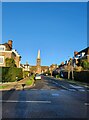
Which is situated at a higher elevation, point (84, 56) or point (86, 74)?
point (84, 56)

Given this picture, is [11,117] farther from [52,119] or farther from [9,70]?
[9,70]

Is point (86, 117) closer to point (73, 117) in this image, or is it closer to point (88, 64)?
point (73, 117)

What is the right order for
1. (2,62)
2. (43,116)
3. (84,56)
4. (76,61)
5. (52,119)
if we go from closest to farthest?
1. (52,119)
2. (43,116)
3. (2,62)
4. (84,56)
5. (76,61)

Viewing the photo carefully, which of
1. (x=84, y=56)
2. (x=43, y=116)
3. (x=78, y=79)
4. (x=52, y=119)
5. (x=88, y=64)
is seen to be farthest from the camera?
(x=84, y=56)

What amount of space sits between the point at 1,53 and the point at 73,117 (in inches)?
2481

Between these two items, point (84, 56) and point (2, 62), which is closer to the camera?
point (2, 62)

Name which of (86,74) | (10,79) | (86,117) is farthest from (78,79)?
(86,117)

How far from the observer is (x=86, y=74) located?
49156mm

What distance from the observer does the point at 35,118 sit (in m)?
10.3

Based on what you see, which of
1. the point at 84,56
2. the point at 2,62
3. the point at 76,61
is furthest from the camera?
the point at 76,61

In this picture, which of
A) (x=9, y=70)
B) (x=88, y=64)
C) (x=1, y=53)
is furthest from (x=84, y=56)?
(x=9, y=70)

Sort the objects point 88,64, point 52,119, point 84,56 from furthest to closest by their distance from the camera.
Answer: point 84,56, point 88,64, point 52,119

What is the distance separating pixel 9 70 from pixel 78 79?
1832 cm

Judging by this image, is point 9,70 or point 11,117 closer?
point 11,117
